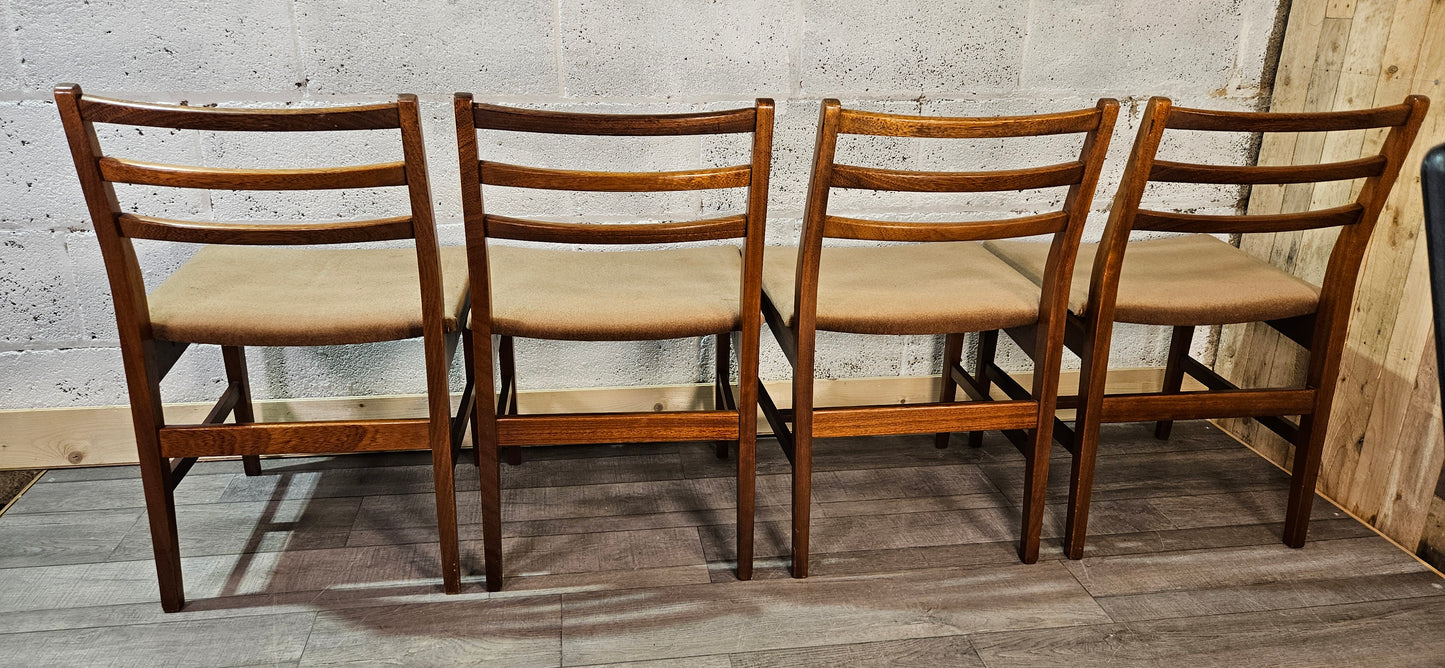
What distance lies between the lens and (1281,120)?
1654 mm

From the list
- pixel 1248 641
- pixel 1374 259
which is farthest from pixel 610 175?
pixel 1374 259

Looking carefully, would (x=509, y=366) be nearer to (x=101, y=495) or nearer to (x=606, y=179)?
(x=606, y=179)

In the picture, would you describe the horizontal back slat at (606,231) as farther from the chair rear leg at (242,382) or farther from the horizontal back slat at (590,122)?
the chair rear leg at (242,382)

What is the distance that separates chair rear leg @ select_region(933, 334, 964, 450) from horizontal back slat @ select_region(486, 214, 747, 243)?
92cm

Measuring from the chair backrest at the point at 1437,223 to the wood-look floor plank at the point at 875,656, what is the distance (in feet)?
3.47

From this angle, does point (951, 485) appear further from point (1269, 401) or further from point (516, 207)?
point (516, 207)

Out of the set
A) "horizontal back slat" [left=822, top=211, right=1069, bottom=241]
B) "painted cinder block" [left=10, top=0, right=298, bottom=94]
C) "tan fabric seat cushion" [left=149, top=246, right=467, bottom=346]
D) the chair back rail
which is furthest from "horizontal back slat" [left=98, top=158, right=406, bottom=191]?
"horizontal back slat" [left=822, top=211, right=1069, bottom=241]

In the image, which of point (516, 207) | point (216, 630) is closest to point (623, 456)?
point (516, 207)

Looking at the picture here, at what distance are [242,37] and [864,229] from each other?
1.39 m

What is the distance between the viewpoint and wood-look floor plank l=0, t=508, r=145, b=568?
1938 millimetres

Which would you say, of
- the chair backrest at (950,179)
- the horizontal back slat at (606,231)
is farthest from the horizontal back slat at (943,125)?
the horizontal back slat at (606,231)

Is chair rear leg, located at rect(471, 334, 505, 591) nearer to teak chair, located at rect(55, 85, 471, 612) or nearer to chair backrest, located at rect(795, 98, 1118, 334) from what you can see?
teak chair, located at rect(55, 85, 471, 612)

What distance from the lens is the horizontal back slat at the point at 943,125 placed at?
61.2 inches

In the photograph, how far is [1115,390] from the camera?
2652 millimetres
